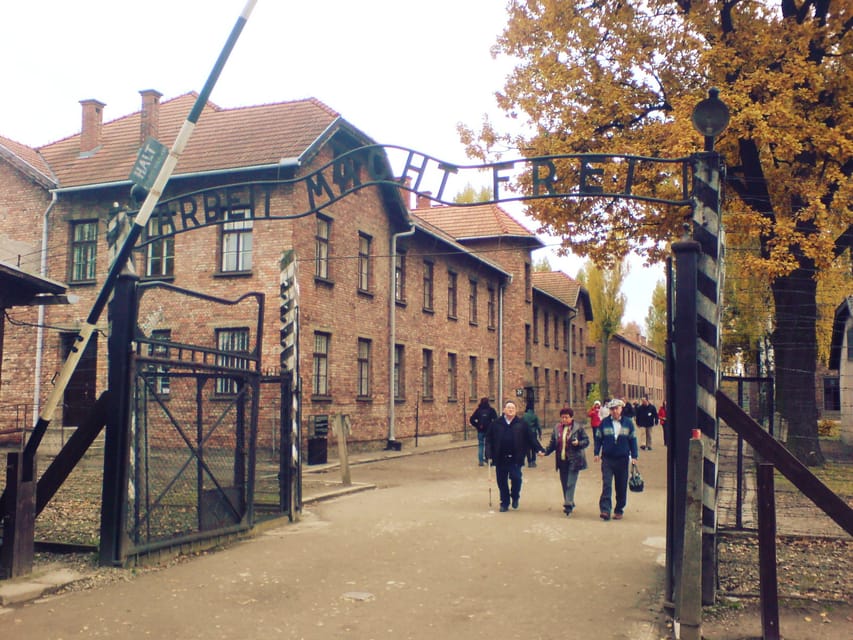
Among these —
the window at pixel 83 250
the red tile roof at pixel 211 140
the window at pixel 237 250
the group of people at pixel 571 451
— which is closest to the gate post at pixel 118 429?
the group of people at pixel 571 451

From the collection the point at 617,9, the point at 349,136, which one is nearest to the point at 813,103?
the point at 617,9

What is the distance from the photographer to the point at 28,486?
8094mm

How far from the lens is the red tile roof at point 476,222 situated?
39562 millimetres

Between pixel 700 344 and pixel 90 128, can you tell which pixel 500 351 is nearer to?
pixel 90 128

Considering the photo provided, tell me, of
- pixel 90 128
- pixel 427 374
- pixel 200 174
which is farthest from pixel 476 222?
pixel 200 174

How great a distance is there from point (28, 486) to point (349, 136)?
1753 cm

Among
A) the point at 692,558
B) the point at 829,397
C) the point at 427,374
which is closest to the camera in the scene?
the point at 692,558

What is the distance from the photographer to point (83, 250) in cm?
2484

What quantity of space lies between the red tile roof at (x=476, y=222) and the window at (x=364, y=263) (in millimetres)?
12775

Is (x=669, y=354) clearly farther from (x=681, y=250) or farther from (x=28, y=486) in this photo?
(x=28, y=486)

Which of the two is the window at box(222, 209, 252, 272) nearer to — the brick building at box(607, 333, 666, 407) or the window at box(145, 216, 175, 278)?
the window at box(145, 216, 175, 278)

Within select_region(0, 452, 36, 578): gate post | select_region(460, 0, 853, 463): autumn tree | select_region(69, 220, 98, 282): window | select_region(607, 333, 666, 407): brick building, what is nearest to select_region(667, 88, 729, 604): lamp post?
select_region(0, 452, 36, 578): gate post

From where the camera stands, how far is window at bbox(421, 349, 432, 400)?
103 feet

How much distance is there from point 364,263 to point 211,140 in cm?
573
